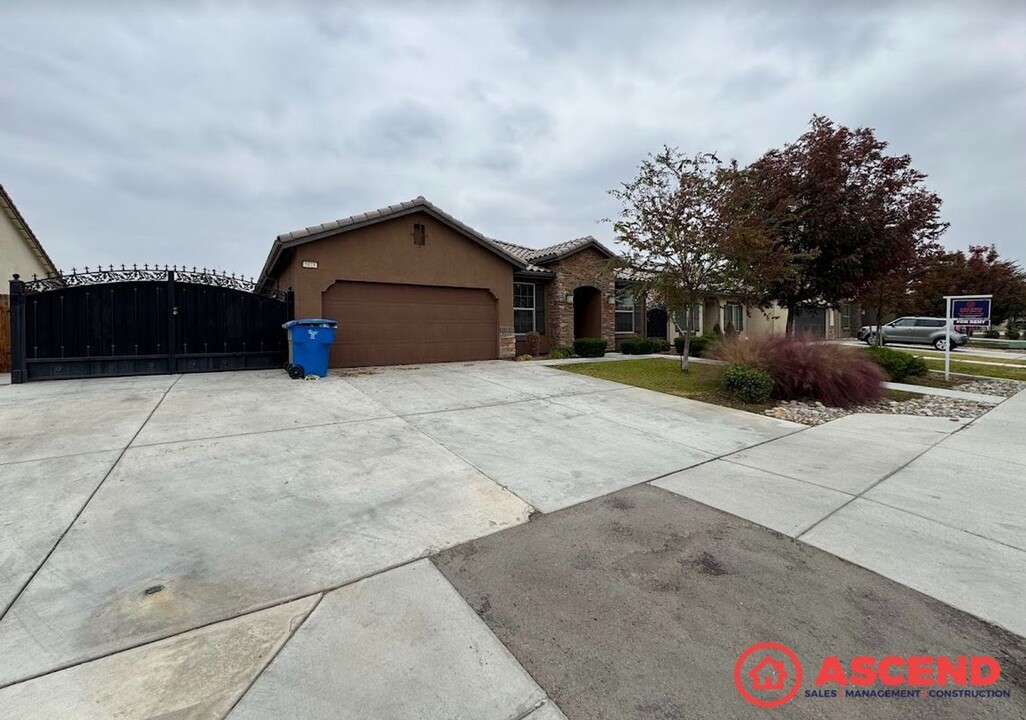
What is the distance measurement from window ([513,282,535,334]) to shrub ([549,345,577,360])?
128 cm

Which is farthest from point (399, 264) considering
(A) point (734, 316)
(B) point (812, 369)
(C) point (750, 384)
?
(A) point (734, 316)

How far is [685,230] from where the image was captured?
35.1 feet

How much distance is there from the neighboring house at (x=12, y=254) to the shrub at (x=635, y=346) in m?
18.6

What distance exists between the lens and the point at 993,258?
27.4m

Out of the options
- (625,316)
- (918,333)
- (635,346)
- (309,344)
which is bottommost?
(635,346)

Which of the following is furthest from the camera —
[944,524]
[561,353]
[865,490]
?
[561,353]

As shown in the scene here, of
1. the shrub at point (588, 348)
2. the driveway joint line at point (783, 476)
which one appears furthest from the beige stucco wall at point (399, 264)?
the driveway joint line at point (783, 476)

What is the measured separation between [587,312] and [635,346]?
2.38 m

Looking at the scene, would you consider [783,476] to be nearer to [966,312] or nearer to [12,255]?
[966,312]

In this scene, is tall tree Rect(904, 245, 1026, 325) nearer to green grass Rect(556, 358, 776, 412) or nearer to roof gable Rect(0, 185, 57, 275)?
green grass Rect(556, 358, 776, 412)

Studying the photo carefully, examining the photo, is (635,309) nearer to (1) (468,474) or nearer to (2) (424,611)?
(1) (468,474)

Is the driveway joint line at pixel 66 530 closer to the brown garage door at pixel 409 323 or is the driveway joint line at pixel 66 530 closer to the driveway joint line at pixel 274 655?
the driveway joint line at pixel 274 655

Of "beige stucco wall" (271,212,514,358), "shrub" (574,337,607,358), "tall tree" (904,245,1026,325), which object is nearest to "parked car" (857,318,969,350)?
"tall tree" (904,245,1026,325)

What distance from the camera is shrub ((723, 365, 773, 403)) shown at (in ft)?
26.9
